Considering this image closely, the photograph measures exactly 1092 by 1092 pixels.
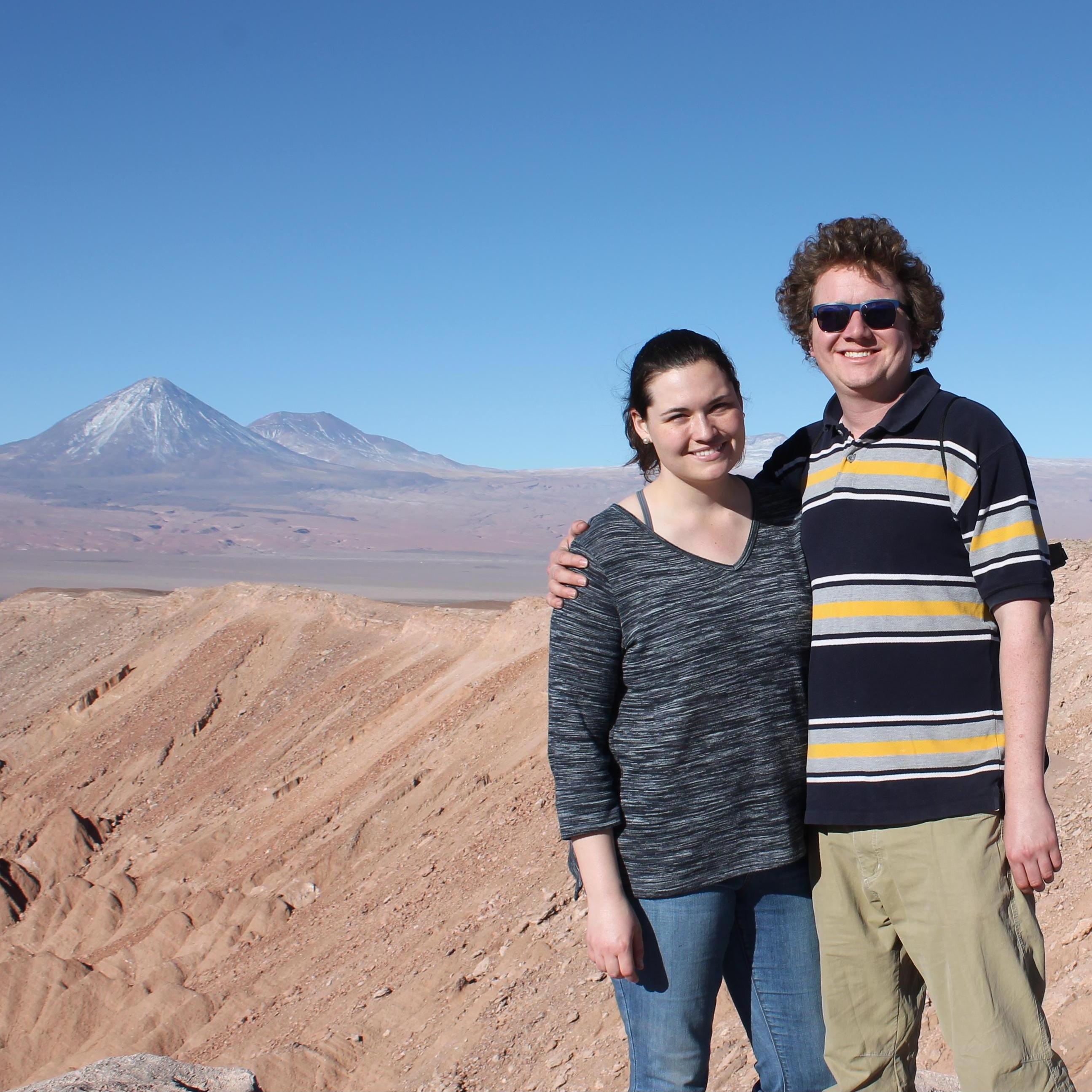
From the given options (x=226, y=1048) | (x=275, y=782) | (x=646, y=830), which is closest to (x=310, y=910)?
(x=226, y=1048)

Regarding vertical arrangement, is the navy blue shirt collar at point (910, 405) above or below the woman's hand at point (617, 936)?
above

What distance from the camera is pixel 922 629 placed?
6.75 feet

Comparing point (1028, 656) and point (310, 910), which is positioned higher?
point (1028, 656)

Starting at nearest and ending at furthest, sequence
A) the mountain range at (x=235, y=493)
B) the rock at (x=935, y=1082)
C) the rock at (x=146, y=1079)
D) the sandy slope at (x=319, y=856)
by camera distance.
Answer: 1. the rock at (x=935, y=1082)
2. the rock at (x=146, y=1079)
3. the sandy slope at (x=319, y=856)
4. the mountain range at (x=235, y=493)

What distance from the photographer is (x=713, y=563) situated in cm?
215

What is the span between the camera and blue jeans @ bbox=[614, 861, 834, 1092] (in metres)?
2.13

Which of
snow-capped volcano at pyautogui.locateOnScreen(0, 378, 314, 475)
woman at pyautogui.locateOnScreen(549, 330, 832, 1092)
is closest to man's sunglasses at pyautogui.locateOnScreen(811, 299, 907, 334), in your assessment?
woman at pyautogui.locateOnScreen(549, 330, 832, 1092)

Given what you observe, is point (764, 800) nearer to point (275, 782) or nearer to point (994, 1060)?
point (994, 1060)

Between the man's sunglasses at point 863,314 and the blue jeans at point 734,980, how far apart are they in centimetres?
118

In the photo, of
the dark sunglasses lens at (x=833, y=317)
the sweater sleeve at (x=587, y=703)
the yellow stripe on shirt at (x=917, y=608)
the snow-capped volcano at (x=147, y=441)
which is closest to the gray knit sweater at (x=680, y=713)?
the sweater sleeve at (x=587, y=703)

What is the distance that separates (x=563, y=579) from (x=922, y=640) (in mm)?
736

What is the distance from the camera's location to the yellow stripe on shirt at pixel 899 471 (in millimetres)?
2059

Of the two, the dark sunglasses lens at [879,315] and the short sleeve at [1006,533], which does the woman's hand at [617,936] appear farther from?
the dark sunglasses lens at [879,315]

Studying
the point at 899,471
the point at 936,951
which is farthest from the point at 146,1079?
the point at 899,471
